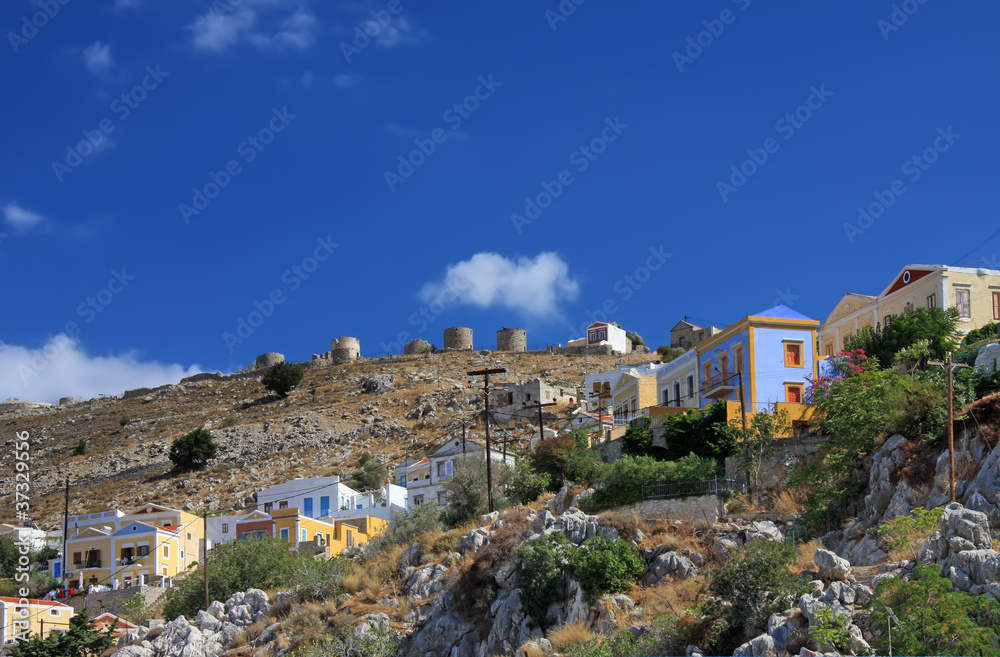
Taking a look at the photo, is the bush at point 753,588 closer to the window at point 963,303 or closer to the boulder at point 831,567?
the boulder at point 831,567

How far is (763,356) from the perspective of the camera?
43000mm

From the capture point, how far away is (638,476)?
34.5 metres

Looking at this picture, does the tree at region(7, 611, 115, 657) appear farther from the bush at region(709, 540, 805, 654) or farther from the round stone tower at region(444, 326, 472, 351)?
the round stone tower at region(444, 326, 472, 351)

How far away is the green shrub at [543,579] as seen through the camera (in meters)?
29.2

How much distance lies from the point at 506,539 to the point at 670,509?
496 centimetres

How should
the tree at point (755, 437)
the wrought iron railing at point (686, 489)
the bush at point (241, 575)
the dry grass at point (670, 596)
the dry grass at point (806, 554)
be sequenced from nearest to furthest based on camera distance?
the dry grass at point (806, 554)
the dry grass at point (670, 596)
the wrought iron railing at point (686, 489)
the tree at point (755, 437)
the bush at point (241, 575)

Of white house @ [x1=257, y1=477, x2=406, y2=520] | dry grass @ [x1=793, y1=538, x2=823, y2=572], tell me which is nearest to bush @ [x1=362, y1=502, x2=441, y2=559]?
white house @ [x1=257, y1=477, x2=406, y2=520]

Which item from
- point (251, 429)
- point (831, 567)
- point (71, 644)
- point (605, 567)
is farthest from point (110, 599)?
point (831, 567)

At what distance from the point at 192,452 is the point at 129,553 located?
25204mm

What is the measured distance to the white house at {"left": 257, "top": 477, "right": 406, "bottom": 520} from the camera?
61.1 m

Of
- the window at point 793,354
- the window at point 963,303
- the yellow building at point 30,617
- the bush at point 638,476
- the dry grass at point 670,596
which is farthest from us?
the window at point 963,303

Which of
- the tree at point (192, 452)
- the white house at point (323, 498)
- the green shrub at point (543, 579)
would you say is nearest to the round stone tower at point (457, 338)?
the tree at point (192, 452)

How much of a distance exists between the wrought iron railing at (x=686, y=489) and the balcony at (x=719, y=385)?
10.8 meters

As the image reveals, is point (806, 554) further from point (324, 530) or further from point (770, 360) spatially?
point (324, 530)
